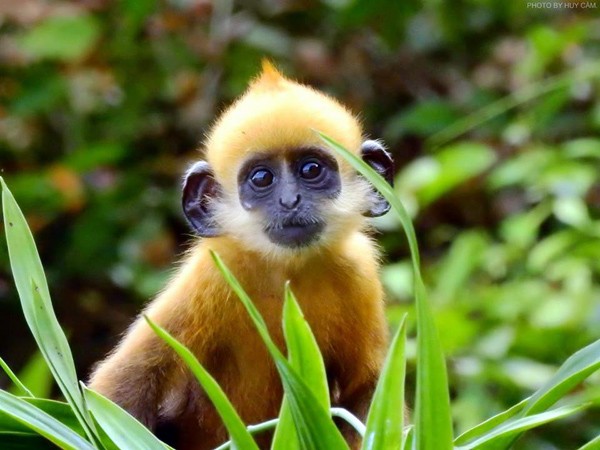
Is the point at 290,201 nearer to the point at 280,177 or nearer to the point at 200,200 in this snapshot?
the point at 280,177

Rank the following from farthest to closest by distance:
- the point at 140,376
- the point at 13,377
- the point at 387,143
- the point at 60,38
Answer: the point at 387,143
the point at 60,38
the point at 140,376
the point at 13,377

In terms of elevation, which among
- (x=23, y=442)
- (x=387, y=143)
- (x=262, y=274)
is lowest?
(x=387, y=143)

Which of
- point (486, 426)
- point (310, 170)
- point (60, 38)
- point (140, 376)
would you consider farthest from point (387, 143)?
point (486, 426)

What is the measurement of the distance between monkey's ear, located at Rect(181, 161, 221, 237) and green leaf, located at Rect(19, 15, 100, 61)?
2.48 metres

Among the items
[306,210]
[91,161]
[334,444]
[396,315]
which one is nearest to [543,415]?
[334,444]

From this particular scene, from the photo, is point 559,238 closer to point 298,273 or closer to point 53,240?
point 298,273

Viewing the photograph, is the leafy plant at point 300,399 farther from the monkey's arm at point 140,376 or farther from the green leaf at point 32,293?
the monkey's arm at point 140,376

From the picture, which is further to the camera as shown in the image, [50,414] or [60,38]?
[60,38]

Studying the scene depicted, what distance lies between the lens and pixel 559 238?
15.3 ft

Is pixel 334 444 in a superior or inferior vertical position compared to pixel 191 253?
superior

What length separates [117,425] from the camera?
1.79 meters

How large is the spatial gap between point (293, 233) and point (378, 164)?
1.13ft

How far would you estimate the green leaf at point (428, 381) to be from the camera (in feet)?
5.32

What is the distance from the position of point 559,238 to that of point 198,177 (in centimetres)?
198
